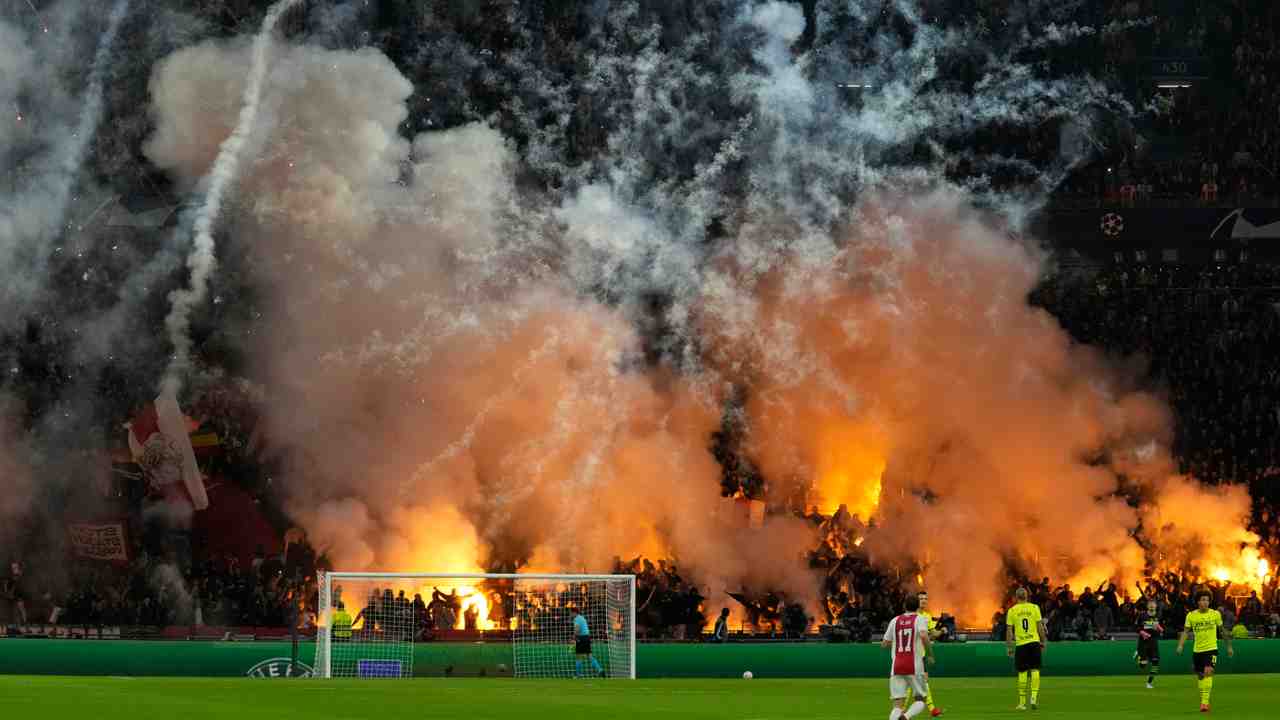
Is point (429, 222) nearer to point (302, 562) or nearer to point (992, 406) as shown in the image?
point (302, 562)

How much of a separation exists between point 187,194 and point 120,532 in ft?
29.2

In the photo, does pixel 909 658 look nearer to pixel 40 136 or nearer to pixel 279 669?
pixel 279 669

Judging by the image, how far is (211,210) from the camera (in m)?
49.1

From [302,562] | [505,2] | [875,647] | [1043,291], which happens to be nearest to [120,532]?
[302,562]

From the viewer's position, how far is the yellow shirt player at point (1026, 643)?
26609 mm

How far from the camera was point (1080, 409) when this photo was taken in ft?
166

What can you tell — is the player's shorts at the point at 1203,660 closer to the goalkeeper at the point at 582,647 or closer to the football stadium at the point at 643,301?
the goalkeeper at the point at 582,647

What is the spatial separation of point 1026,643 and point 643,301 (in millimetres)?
24237

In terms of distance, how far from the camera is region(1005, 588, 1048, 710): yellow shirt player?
2661cm

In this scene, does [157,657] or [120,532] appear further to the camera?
[120,532]

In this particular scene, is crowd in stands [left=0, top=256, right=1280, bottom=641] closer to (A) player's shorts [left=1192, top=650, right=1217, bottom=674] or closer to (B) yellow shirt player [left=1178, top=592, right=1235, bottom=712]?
(B) yellow shirt player [left=1178, top=592, right=1235, bottom=712]

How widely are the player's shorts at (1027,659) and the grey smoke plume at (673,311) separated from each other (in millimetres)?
20038

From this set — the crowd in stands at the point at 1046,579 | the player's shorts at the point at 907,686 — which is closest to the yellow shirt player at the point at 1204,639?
the player's shorts at the point at 907,686

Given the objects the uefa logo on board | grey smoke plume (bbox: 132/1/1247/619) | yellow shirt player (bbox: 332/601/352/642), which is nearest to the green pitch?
yellow shirt player (bbox: 332/601/352/642)
